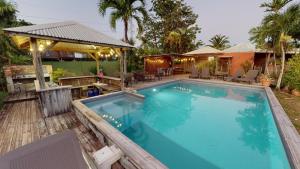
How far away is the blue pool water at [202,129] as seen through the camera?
3.41m

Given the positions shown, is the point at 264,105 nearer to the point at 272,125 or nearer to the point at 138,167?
the point at 272,125

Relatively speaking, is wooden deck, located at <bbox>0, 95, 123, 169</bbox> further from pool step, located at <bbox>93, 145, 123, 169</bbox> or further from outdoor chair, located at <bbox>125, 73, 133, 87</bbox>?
outdoor chair, located at <bbox>125, 73, 133, 87</bbox>

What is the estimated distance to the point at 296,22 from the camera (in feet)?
24.1

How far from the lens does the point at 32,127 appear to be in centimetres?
382

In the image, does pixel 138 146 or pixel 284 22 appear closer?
pixel 138 146

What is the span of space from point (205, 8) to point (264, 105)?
20625 millimetres

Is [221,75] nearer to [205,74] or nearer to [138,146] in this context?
[205,74]

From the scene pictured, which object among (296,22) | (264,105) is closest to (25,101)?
(264,105)

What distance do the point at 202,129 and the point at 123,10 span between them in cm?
960

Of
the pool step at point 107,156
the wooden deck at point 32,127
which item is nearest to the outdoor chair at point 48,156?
the pool step at point 107,156

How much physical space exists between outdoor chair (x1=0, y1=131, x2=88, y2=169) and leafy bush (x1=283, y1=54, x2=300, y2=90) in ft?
34.7

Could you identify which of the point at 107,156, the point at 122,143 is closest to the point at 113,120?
the point at 122,143

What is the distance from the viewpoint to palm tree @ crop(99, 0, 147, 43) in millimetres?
9805

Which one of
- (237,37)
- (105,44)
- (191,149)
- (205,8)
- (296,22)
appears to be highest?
(237,37)
